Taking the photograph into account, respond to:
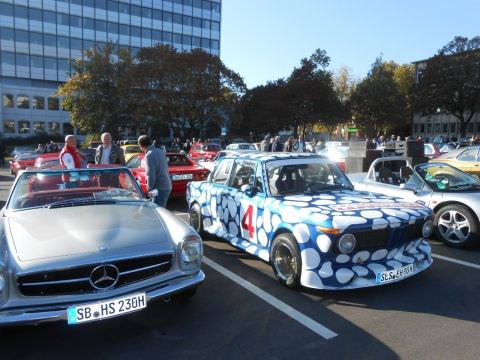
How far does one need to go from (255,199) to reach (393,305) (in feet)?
6.92

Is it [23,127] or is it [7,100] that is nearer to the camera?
[7,100]

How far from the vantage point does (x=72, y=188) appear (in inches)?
196

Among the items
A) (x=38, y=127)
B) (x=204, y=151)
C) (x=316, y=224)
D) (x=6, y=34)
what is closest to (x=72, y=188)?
(x=316, y=224)

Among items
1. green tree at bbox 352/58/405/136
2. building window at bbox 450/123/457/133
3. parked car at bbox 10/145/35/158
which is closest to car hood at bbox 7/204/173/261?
parked car at bbox 10/145/35/158

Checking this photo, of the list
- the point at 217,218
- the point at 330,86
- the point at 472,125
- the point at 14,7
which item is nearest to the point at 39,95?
the point at 14,7

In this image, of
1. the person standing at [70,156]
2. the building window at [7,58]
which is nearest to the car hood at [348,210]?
the person standing at [70,156]

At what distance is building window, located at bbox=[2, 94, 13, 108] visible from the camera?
5480cm

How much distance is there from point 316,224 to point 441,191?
3.30 metres

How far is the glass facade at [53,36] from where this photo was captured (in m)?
54.3

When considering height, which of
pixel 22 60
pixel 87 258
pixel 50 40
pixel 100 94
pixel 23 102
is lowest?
pixel 87 258

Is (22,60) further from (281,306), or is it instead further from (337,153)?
(281,306)

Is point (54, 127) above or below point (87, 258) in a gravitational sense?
above

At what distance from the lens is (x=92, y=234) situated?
3.68 meters

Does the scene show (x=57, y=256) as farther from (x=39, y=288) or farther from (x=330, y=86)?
(x=330, y=86)
